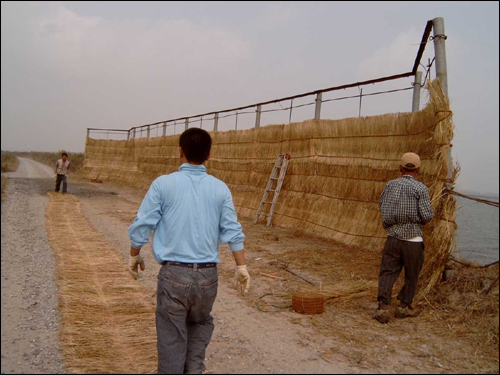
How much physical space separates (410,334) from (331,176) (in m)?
5.03

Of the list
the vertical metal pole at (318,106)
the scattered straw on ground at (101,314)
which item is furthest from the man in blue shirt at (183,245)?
the vertical metal pole at (318,106)

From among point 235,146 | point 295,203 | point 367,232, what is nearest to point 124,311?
point 367,232

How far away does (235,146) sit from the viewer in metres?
13.2

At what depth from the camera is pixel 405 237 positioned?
439 cm

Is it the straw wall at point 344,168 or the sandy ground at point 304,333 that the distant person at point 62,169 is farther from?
the sandy ground at point 304,333

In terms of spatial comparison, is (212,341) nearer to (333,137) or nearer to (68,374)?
(68,374)

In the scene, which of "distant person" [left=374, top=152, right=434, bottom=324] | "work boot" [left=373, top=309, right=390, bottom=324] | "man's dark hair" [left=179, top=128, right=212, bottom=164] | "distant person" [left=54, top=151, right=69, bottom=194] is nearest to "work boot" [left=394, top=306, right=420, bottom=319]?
"distant person" [left=374, top=152, right=434, bottom=324]

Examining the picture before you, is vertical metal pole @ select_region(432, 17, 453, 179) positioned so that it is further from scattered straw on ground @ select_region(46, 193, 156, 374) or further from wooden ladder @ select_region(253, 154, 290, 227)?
wooden ladder @ select_region(253, 154, 290, 227)

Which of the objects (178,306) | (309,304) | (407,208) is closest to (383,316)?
(309,304)

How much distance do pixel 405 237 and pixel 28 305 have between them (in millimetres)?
3760

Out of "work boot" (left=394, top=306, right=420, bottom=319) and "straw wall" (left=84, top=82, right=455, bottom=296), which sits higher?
"straw wall" (left=84, top=82, right=455, bottom=296)

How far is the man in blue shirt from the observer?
2.58m

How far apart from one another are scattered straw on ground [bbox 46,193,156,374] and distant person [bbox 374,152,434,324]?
7.79 feet

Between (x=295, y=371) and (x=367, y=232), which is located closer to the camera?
(x=295, y=371)
